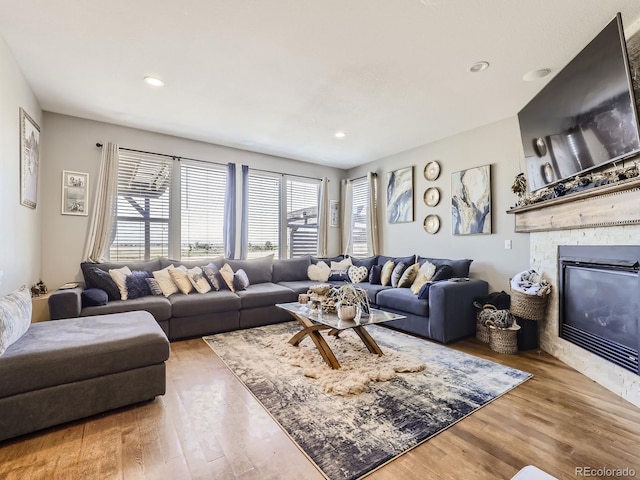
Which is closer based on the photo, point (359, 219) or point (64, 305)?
point (64, 305)

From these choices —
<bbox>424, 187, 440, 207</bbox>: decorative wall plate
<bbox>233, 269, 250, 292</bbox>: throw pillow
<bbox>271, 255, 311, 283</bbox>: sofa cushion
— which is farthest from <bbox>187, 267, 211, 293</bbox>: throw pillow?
<bbox>424, 187, 440, 207</bbox>: decorative wall plate

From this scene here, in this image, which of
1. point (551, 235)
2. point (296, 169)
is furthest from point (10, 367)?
point (296, 169)

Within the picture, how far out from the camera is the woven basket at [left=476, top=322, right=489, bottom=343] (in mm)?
3454

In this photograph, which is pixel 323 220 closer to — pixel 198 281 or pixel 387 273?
pixel 387 273

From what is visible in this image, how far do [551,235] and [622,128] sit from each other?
132cm

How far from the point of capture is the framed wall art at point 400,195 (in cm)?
503

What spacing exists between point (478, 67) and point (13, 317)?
154 inches

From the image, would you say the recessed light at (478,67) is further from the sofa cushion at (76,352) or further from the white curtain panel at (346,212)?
the white curtain panel at (346,212)

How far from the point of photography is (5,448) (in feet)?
5.46

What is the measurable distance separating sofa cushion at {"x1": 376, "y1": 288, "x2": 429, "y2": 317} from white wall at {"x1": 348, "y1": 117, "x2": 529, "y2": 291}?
1.06m

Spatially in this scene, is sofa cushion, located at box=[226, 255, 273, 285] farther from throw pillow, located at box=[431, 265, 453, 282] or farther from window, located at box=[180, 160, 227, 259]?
throw pillow, located at box=[431, 265, 453, 282]

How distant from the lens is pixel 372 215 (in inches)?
220

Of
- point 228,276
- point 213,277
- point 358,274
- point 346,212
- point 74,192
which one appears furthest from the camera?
point 346,212

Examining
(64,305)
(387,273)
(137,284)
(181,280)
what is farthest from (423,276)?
(64,305)
